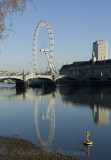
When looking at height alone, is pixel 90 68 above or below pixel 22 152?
above

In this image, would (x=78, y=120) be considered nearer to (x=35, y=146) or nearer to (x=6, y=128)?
(x=6, y=128)

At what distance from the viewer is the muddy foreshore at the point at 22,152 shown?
1066 centimetres

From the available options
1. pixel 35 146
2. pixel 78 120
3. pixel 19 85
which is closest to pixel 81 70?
pixel 19 85

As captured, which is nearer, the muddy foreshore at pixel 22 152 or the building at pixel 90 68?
the muddy foreshore at pixel 22 152

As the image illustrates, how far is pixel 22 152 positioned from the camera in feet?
37.5

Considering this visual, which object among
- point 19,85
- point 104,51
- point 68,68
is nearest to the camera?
point 19,85

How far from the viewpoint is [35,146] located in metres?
12.7

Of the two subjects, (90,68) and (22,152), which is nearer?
(22,152)

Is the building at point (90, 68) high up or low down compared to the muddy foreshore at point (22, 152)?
up

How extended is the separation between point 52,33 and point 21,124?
151 feet

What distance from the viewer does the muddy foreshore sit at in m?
10.7

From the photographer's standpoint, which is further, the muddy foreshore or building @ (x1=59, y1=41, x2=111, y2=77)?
building @ (x1=59, y1=41, x2=111, y2=77)

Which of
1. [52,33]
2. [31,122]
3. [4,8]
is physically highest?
[52,33]

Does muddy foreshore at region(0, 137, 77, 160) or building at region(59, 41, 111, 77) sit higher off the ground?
building at region(59, 41, 111, 77)
